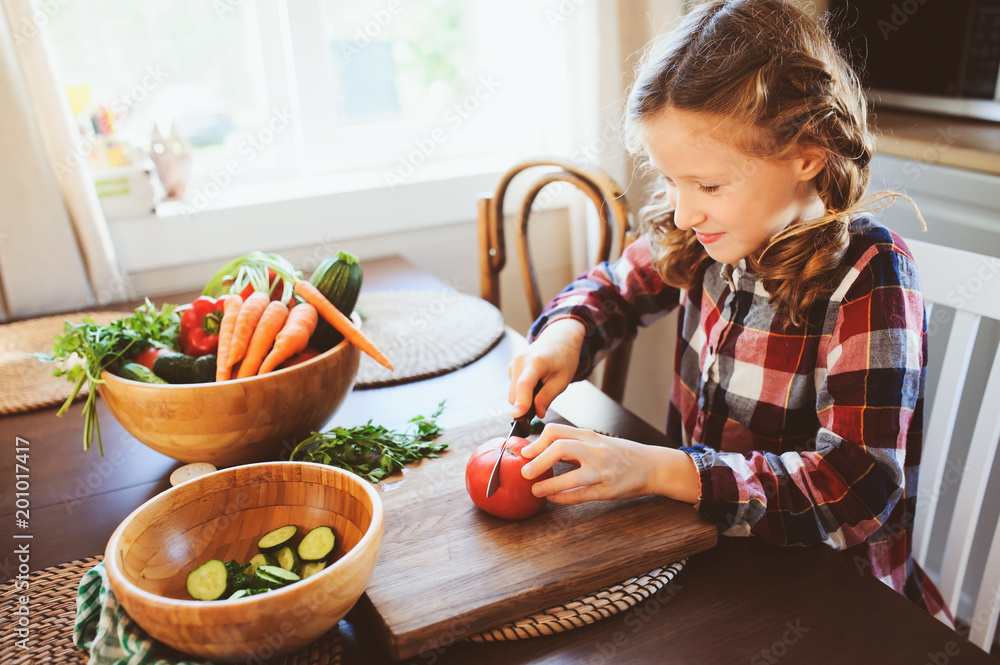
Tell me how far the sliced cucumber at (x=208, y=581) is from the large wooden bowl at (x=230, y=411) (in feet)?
0.73

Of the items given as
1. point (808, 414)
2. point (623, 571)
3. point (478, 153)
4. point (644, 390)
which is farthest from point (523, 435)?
point (478, 153)

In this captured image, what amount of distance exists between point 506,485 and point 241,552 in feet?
0.86

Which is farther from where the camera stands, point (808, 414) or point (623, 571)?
point (808, 414)

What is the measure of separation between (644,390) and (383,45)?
1125 millimetres

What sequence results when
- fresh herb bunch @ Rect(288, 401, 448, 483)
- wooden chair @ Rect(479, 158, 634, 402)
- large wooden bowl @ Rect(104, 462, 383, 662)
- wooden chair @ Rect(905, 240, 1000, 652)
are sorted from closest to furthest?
large wooden bowl @ Rect(104, 462, 383, 662), fresh herb bunch @ Rect(288, 401, 448, 483), wooden chair @ Rect(905, 240, 1000, 652), wooden chair @ Rect(479, 158, 634, 402)

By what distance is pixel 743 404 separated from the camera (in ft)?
3.44

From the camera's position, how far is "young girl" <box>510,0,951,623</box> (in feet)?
2.62

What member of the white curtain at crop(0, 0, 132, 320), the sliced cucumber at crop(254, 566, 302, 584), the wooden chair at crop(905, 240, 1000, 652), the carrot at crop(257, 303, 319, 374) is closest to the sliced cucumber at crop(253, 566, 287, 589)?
the sliced cucumber at crop(254, 566, 302, 584)

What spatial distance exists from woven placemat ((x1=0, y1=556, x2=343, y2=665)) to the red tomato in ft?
0.64

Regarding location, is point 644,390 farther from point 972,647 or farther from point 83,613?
point 83,613

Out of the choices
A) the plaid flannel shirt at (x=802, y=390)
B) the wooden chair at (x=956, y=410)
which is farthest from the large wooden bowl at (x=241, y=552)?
the wooden chair at (x=956, y=410)

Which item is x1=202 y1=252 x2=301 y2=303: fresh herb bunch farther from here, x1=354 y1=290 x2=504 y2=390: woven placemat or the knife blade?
the knife blade

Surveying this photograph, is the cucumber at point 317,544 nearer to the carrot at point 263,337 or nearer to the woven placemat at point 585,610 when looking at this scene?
the woven placemat at point 585,610

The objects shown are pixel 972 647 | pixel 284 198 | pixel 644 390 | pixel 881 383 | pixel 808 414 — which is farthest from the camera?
pixel 644 390
